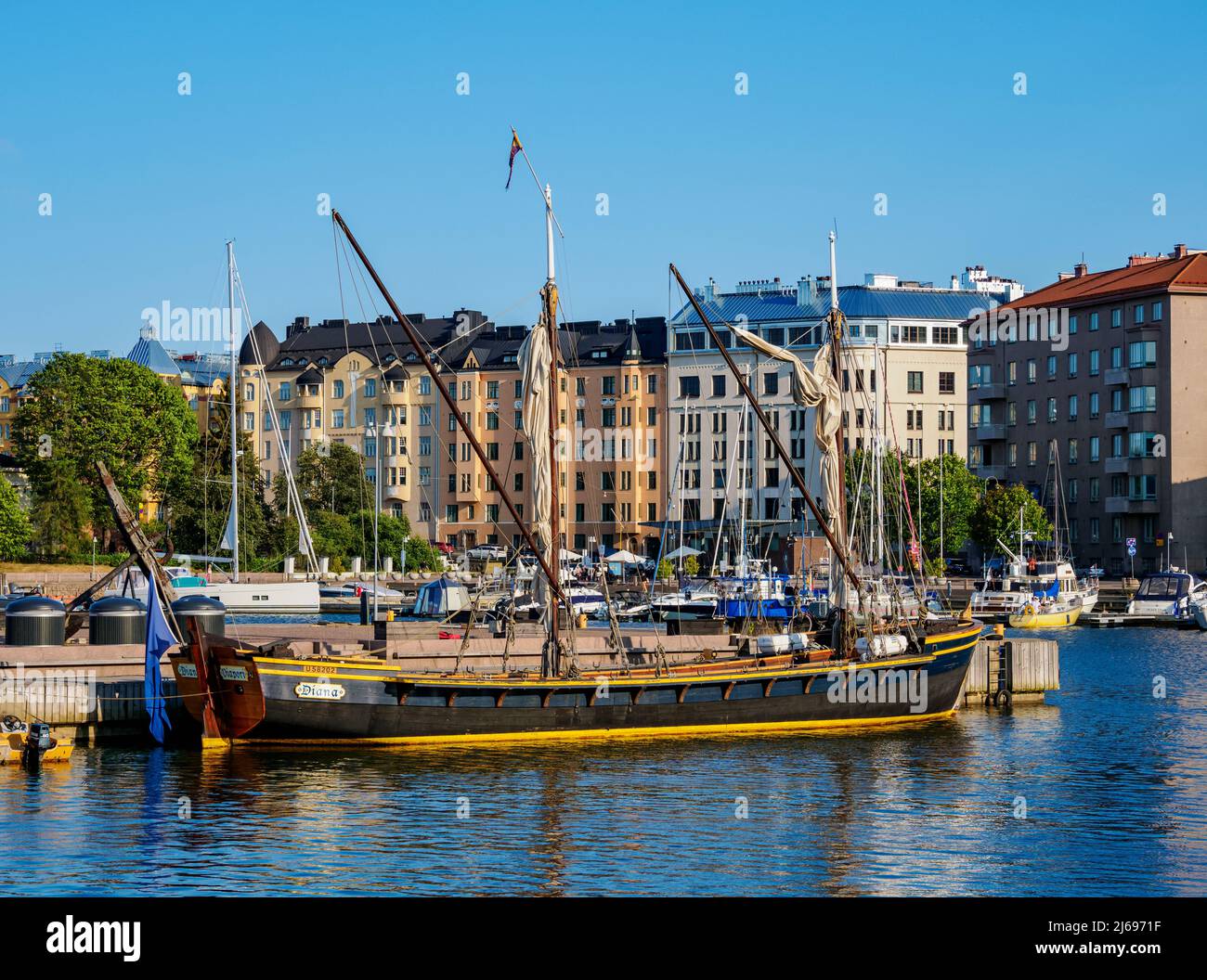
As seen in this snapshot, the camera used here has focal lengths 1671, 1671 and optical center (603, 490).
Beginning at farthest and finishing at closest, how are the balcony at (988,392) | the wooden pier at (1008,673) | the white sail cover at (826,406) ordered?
the balcony at (988,392) → the wooden pier at (1008,673) → the white sail cover at (826,406)

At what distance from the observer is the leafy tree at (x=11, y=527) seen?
124381mm

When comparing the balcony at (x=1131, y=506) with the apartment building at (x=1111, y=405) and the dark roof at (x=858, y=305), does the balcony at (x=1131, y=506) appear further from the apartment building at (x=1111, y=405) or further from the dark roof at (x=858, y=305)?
the dark roof at (x=858, y=305)

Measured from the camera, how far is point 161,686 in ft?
152

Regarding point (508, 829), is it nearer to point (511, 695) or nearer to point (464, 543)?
point (511, 695)

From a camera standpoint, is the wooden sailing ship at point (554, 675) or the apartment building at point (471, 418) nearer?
the wooden sailing ship at point (554, 675)

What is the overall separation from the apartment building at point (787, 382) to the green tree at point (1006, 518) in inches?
1095

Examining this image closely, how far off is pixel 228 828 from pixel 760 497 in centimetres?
13565

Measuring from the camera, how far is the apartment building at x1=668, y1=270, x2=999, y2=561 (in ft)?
542

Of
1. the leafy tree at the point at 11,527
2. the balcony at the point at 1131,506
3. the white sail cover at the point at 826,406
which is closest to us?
the white sail cover at the point at 826,406

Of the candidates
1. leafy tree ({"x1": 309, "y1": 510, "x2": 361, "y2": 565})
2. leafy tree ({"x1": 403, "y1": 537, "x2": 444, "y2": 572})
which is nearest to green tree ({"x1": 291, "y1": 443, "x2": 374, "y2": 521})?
leafy tree ({"x1": 403, "y1": 537, "x2": 444, "y2": 572})

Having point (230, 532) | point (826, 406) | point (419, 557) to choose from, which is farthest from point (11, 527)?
point (826, 406)

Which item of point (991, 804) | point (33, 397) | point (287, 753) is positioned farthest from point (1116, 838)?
point (33, 397)

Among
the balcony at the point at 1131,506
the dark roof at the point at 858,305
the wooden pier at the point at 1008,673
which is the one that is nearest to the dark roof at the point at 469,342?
the dark roof at the point at 858,305
